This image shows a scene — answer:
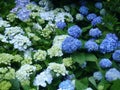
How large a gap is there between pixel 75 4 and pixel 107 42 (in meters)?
0.83

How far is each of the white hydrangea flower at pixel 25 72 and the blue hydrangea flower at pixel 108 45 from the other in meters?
0.62

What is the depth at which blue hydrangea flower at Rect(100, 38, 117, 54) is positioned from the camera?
3.09 m

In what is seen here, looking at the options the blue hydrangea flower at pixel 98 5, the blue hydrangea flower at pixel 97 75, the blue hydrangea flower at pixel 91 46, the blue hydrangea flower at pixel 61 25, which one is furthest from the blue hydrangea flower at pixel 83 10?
the blue hydrangea flower at pixel 97 75

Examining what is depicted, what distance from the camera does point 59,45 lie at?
3129mm

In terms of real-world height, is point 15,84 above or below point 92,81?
above

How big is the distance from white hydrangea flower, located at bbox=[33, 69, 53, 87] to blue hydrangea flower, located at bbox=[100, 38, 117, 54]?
1.79 feet

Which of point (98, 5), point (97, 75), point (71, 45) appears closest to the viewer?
point (97, 75)

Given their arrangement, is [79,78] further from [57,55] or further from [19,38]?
[19,38]

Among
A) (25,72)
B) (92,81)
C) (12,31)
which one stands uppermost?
(12,31)

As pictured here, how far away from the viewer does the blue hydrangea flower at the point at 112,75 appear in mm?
2822

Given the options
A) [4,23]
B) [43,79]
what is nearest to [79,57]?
[43,79]

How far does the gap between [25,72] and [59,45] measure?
1.48 ft

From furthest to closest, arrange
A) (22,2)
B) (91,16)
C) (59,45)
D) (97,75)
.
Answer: (22,2) → (91,16) → (59,45) → (97,75)

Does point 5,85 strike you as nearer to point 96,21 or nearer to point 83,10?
point 96,21
